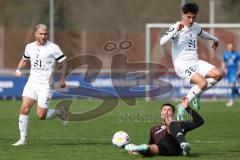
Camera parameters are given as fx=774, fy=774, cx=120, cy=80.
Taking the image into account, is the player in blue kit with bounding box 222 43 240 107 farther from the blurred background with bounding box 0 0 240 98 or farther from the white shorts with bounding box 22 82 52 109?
the white shorts with bounding box 22 82 52 109

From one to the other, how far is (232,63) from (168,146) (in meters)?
15.1

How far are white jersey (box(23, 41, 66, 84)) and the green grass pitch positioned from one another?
1297 millimetres

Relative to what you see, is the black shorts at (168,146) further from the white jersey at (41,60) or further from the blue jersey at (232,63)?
the blue jersey at (232,63)

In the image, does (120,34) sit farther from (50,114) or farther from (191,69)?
(191,69)

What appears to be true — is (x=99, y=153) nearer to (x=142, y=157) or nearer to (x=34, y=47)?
(x=142, y=157)

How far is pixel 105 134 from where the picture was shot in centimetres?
1752

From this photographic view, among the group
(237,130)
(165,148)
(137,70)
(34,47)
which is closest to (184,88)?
(137,70)

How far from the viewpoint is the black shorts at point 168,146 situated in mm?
12648

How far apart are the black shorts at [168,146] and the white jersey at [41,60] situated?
3.29m

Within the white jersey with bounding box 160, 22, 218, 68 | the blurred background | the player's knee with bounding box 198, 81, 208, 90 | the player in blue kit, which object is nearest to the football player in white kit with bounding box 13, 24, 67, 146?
the white jersey with bounding box 160, 22, 218, 68

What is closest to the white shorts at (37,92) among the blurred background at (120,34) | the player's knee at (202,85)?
the player's knee at (202,85)

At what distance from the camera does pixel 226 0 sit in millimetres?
56750

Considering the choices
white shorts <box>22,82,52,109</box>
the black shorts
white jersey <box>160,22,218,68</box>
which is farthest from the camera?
white shorts <box>22,82,52,109</box>

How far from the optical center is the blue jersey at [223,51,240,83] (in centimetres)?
2722
